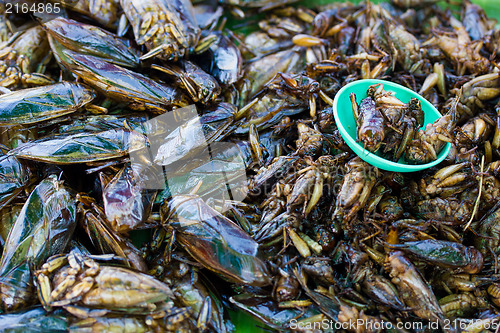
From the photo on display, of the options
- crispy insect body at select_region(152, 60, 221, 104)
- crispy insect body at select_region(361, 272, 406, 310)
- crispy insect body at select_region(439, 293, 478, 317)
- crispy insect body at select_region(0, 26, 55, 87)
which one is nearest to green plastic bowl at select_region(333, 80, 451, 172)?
crispy insect body at select_region(361, 272, 406, 310)

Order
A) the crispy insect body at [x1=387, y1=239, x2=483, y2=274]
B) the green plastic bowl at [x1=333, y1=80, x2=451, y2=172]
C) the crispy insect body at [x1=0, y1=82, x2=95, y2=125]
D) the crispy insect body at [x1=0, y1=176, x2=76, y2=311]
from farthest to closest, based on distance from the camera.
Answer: the crispy insect body at [x1=0, y1=82, x2=95, y2=125], the green plastic bowl at [x1=333, y1=80, x2=451, y2=172], the crispy insect body at [x1=387, y1=239, x2=483, y2=274], the crispy insect body at [x1=0, y1=176, x2=76, y2=311]

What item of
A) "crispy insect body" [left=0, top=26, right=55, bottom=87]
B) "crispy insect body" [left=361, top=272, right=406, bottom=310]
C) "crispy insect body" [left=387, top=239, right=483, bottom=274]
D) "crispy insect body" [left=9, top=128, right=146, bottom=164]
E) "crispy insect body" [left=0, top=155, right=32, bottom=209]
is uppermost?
"crispy insect body" [left=0, top=26, right=55, bottom=87]

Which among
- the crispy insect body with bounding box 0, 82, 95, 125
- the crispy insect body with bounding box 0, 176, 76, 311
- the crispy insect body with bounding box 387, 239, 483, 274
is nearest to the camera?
the crispy insect body with bounding box 0, 176, 76, 311

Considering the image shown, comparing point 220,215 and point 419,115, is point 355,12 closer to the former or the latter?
point 419,115

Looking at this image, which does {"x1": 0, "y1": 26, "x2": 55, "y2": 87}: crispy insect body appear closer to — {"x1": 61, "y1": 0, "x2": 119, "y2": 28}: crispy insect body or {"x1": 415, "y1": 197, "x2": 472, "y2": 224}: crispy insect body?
{"x1": 61, "y1": 0, "x2": 119, "y2": 28}: crispy insect body

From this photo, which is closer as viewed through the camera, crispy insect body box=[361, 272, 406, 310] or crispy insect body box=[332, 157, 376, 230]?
crispy insect body box=[361, 272, 406, 310]

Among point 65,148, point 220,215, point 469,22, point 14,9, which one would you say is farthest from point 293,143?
point 14,9
